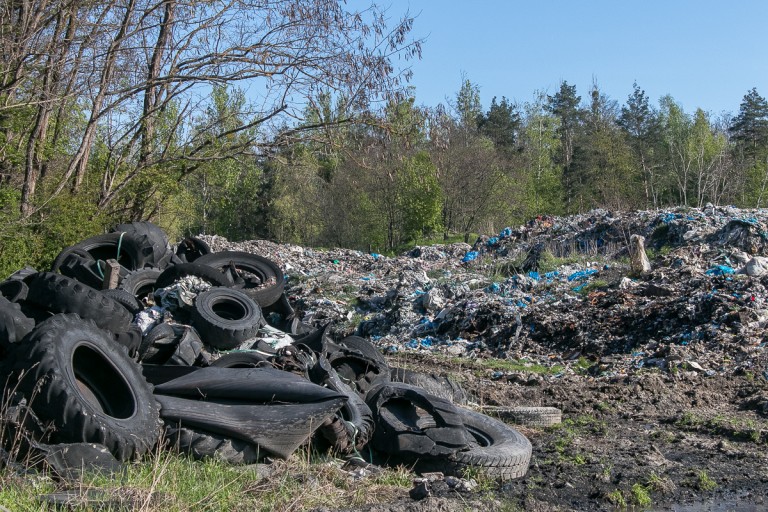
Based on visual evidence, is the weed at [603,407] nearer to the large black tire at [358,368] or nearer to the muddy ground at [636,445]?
the muddy ground at [636,445]

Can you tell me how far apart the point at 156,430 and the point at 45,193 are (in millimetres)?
11857

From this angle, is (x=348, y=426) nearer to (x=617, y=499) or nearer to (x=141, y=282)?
(x=617, y=499)

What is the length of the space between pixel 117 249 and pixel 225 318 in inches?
173

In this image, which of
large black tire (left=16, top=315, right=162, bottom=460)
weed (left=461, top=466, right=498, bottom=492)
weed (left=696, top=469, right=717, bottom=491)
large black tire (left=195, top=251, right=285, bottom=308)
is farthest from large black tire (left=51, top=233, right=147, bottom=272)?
weed (left=696, top=469, right=717, bottom=491)

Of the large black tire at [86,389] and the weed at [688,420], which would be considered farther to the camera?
the weed at [688,420]

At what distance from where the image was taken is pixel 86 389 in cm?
544

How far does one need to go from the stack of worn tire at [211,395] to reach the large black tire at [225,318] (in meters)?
0.02

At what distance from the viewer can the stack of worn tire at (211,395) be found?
473cm

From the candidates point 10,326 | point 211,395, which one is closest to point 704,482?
Answer: point 211,395

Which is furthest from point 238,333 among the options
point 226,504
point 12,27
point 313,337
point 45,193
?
point 45,193

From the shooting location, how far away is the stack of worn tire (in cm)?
473

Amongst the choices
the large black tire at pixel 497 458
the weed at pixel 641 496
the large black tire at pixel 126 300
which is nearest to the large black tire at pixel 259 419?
the large black tire at pixel 497 458

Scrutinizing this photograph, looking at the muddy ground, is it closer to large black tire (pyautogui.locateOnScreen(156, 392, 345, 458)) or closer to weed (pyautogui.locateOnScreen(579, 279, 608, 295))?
large black tire (pyautogui.locateOnScreen(156, 392, 345, 458))

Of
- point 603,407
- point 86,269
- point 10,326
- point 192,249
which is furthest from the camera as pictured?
point 192,249
